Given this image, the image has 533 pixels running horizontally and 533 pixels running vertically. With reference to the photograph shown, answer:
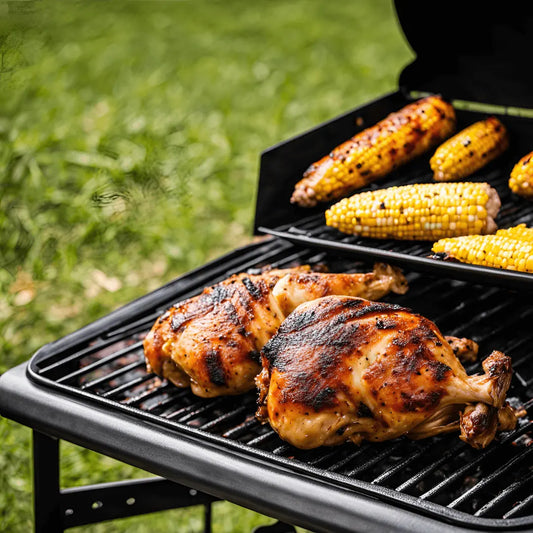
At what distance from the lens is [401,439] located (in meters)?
1.84

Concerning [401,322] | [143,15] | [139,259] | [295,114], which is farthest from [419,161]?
[143,15]

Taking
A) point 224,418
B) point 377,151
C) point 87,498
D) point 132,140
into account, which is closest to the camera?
point 224,418

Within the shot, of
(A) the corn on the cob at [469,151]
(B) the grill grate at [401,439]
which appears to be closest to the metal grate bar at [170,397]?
(B) the grill grate at [401,439]

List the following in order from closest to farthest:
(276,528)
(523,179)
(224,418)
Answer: (224,418) < (523,179) < (276,528)

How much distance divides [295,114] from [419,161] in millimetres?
4198

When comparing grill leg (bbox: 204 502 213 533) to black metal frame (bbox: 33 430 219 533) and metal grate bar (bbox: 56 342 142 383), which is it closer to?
black metal frame (bbox: 33 430 219 533)

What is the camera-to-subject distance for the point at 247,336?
1.92 m

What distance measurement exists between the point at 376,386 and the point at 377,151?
42.0 inches

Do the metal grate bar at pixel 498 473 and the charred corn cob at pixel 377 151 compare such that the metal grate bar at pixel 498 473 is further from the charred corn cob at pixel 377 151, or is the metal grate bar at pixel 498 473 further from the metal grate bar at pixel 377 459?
the charred corn cob at pixel 377 151

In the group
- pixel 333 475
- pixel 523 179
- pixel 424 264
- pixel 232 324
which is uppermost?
pixel 523 179

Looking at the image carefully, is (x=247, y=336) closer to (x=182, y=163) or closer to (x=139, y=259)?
(x=139, y=259)

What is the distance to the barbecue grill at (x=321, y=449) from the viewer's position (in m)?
1.58

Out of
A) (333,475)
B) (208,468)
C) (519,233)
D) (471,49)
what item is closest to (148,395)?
(208,468)

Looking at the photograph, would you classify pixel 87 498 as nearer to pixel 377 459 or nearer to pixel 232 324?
pixel 232 324
